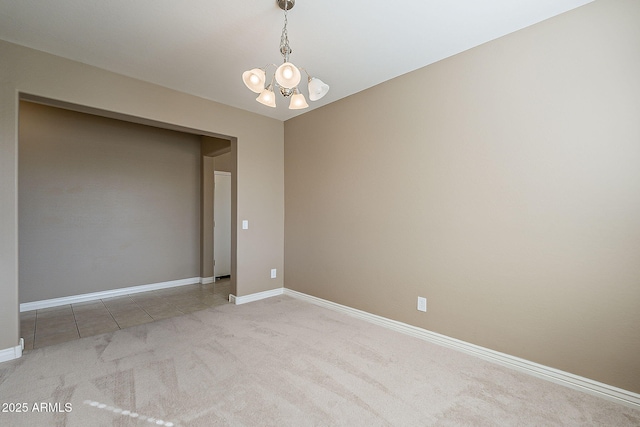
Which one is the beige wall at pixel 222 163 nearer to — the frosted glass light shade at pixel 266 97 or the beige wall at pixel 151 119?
the beige wall at pixel 151 119

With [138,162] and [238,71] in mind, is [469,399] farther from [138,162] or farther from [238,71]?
[138,162]

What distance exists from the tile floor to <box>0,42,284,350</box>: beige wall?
0.52m

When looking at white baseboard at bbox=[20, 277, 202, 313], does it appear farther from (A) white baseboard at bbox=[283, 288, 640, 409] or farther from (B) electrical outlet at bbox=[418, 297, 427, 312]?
(B) electrical outlet at bbox=[418, 297, 427, 312]

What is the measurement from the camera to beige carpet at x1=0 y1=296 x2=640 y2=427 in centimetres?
173

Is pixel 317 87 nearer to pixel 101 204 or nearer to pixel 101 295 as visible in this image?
pixel 101 204

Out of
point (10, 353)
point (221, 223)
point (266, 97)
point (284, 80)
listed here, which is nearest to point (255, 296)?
point (221, 223)

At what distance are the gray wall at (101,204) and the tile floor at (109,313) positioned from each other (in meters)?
0.36

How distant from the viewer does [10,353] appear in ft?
7.88

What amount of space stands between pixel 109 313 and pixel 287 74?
12.1 ft

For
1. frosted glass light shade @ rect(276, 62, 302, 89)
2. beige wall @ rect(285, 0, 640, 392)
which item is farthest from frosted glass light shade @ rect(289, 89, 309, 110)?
beige wall @ rect(285, 0, 640, 392)

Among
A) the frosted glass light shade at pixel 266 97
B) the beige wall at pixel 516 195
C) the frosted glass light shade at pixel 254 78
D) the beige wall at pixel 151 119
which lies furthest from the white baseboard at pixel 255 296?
the frosted glass light shade at pixel 254 78

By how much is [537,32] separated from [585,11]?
27cm

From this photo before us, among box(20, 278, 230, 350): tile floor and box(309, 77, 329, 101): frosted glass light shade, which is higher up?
box(309, 77, 329, 101): frosted glass light shade

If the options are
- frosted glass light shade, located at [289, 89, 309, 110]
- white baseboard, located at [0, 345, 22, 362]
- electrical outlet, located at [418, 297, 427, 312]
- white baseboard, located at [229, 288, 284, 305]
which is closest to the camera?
frosted glass light shade, located at [289, 89, 309, 110]
